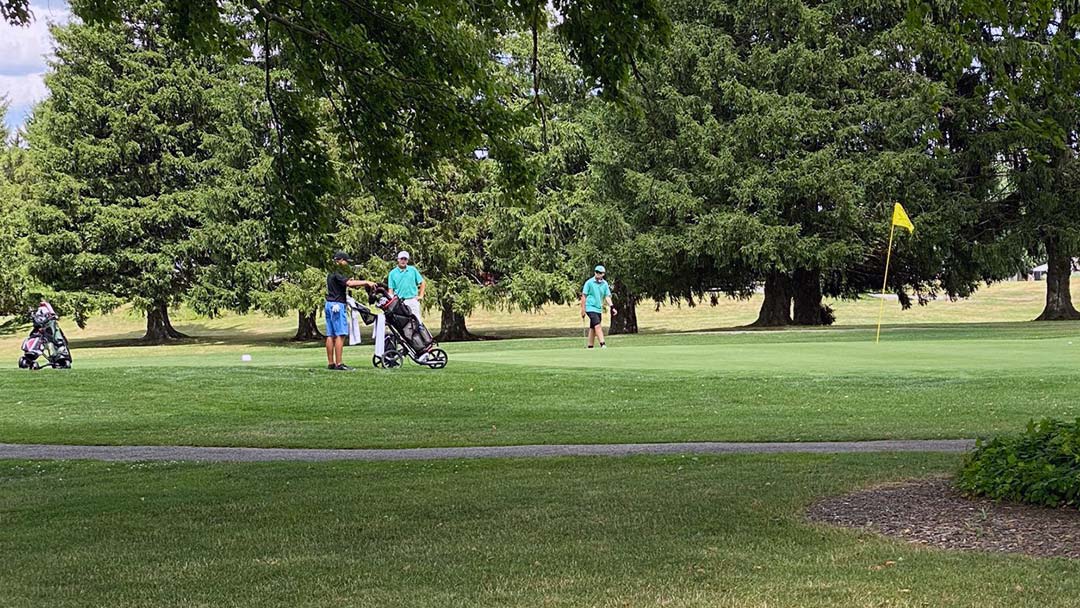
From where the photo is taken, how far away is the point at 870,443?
10.7m

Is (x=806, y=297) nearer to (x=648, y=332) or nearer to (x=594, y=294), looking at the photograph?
(x=648, y=332)

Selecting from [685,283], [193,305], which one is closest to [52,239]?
[193,305]

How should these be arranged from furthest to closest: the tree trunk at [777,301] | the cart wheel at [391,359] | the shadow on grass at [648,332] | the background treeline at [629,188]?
the tree trunk at [777,301] → the background treeline at [629,188] → the shadow on grass at [648,332] → the cart wheel at [391,359]

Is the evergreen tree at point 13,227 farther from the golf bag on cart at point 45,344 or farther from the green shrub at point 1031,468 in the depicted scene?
the green shrub at point 1031,468

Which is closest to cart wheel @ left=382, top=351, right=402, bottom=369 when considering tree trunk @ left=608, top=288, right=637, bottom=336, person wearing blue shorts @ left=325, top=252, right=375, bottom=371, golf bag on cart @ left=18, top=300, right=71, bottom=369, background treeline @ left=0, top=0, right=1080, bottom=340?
person wearing blue shorts @ left=325, top=252, right=375, bottom=371

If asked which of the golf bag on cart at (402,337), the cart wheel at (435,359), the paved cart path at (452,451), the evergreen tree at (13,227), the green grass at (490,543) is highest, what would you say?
the evergreen tree at (13,227)

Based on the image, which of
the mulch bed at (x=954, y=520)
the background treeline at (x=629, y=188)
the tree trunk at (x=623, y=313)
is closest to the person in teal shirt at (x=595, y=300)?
the background treeline at (x=629, y=188)

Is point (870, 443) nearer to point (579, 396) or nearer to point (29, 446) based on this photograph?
point (579, 396)

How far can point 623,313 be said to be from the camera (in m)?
→ 47.1

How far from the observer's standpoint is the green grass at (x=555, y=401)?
472 inches

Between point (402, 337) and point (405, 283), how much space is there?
156 centimetres

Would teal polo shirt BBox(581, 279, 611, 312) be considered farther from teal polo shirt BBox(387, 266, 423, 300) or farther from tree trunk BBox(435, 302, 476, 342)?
tree trunk BBox(435, 302, 476, 342)

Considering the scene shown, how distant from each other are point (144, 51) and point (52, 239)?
8.60 m

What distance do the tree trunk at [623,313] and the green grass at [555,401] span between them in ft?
82.2
